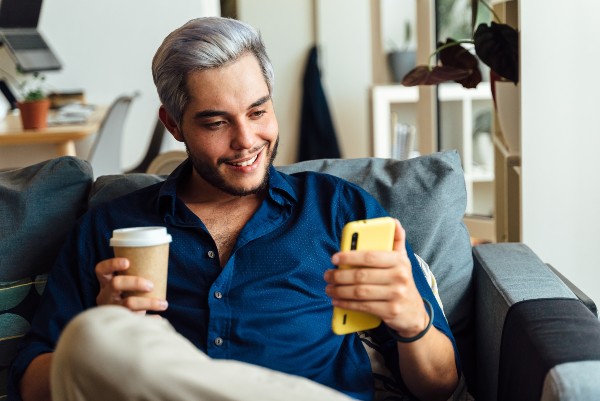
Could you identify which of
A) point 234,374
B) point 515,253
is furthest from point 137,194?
point 234,374

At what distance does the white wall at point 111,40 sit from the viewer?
5.30 m

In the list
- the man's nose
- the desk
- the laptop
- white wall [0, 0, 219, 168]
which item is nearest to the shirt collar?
the man's nose

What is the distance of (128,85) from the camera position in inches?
212

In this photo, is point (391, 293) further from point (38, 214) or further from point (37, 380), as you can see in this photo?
point (38, 214)

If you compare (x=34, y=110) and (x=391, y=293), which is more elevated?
(x=34, y=110)

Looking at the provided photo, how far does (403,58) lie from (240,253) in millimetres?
4676

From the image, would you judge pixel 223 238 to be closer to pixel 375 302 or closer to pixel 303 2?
pixel 375 302

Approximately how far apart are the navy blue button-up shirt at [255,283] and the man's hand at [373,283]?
27 cm

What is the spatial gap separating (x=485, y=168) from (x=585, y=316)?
3.38 meters

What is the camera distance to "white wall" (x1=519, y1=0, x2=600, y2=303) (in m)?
2.43

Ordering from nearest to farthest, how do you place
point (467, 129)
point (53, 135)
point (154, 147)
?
point (53, 135) < point (154, 147) < point (467, 129)

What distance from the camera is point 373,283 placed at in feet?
4.36

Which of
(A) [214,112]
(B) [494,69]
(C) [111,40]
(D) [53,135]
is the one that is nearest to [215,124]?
(A) [214,112]

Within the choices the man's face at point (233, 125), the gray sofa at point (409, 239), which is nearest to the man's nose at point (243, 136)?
the man's face at point (233, 125)
